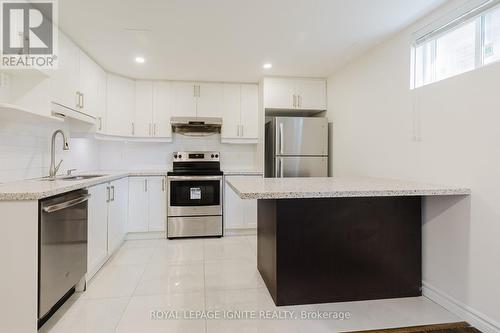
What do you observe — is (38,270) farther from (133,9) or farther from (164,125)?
(164,125)

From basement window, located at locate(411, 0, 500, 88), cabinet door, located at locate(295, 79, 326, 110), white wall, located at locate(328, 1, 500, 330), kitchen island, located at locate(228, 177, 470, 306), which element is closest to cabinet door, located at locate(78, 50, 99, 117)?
kitchen island, located at locate(228, 177, 470, 306)

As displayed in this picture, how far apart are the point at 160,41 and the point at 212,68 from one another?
0.90 meters

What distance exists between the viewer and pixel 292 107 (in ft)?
12.8

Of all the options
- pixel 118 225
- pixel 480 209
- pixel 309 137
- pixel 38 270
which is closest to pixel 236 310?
pixel 38 270

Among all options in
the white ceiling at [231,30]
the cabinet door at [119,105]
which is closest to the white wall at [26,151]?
the cabinet door at [119,105]

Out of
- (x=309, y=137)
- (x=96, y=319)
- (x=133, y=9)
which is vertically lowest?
(x=96, y=319)

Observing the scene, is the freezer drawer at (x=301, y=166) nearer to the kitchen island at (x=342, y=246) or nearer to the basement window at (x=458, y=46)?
the kitchen island at (x=342, y=246)

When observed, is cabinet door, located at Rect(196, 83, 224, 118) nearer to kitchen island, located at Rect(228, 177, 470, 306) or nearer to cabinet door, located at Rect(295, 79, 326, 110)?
cabinet door, located at Rect(295, 79, 326, 110)

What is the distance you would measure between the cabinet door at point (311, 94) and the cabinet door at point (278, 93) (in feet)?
0.44

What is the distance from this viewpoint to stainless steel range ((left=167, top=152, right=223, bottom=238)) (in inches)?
149

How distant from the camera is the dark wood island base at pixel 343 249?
6.79 feet

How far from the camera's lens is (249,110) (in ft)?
13.8

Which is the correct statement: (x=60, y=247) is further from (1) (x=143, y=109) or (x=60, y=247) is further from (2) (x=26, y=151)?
(1) (x=143, y=109)

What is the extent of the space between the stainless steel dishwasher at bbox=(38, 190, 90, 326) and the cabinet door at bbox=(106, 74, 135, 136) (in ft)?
5.84
